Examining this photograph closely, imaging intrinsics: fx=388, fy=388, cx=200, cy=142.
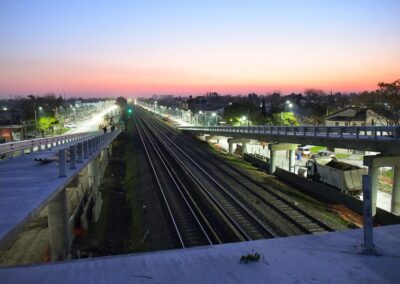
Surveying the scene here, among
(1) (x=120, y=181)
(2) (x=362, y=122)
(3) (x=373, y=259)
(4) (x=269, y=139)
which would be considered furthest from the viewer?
(2) (x=362, y=122)

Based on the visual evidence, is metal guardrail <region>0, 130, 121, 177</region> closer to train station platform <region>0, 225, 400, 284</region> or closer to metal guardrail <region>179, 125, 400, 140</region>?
train station platform <region>0, 225, 400, 284</region>

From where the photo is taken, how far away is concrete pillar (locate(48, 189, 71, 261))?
1838 cm

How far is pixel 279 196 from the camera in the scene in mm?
30000

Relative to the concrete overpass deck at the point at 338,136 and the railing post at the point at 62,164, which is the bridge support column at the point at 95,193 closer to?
the railing post at the point at 62,164

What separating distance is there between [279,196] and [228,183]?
19.7 ft

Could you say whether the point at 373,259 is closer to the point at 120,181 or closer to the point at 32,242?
the point at 32,242

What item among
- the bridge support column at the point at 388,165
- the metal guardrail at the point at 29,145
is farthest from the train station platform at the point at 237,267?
the bridge support column at the point at 388,165

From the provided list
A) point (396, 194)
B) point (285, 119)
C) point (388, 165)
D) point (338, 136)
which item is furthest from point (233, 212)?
point (285, 119)

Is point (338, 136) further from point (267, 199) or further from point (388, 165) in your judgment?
point (267, 199)

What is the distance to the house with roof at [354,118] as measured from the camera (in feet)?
241

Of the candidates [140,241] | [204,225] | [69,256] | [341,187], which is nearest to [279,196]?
[341,187]

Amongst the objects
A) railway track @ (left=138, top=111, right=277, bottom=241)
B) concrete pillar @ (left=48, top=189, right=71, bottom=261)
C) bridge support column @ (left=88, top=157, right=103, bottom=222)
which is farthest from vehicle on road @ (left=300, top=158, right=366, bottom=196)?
concrete pillar @ (left=48, top=189, right=71, bottom=261)

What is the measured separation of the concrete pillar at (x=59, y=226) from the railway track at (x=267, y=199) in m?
11.7

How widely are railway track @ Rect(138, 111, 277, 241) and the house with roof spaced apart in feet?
158
